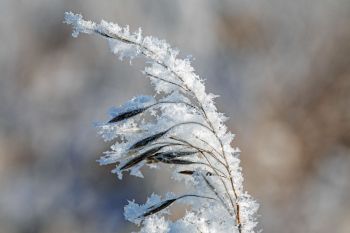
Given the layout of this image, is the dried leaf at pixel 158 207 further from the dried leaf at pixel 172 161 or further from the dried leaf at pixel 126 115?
the dried leaf at pixel 126 115

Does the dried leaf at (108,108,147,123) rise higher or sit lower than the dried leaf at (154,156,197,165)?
higher

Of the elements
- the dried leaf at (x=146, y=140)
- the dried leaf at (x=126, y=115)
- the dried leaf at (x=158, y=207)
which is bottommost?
the dried leaf at (x=158, y=207)

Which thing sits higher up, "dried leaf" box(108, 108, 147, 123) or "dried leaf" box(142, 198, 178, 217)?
"dried leaf" box(108, 108, 147, 123)

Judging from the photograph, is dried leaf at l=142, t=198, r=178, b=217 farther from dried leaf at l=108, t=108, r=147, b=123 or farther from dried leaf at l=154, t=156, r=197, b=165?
dried leaf at l=108, t=108, r=147, b=123

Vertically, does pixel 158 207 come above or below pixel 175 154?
below

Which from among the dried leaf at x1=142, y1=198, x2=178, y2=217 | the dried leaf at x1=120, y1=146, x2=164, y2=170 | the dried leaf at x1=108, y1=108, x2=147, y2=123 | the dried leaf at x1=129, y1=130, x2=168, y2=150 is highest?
the dried leaf at x1=108, y1=108, x2=147, y2=123

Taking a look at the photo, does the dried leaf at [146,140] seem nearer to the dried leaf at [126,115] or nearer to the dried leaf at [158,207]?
the dried leaf at [126,115]

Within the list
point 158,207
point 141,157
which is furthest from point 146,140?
point 158,207

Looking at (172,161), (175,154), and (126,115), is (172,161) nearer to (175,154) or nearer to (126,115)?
(175,154)

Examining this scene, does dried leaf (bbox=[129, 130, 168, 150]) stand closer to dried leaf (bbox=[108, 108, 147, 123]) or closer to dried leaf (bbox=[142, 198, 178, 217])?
dried leaf (bbox=[108, 108, 147, 123])

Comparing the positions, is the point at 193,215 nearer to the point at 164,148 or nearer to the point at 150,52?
the point at 164,148

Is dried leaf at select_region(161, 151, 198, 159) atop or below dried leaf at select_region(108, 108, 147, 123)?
below

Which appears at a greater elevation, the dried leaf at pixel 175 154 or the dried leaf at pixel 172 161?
the dried leaf at pixel 175 154

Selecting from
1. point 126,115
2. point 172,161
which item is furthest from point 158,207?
point 126,115
